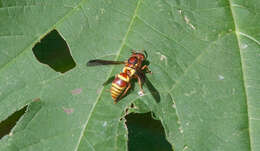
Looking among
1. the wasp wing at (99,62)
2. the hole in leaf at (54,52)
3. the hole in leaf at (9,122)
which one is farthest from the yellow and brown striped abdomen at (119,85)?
the hole in leaf at (9,122)

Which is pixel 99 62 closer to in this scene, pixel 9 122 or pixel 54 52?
pixel 54 52

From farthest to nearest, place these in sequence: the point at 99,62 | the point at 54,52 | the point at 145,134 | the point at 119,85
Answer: the point at 145,134 → the point at 54,52 → the point at 99,62 → the point at 119,85

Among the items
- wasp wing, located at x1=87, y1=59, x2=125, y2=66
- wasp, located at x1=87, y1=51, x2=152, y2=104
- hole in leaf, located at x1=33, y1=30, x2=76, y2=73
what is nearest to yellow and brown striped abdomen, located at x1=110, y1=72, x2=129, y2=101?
wasp, located at x1=87, y1=51, x2=152, y2=104

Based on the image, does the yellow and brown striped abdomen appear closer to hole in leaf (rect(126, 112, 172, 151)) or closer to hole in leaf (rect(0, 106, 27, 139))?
hole in leaf (rect(126, 112, 172, 151))

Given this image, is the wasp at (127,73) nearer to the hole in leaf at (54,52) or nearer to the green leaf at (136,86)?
the green leaf at (136,86)

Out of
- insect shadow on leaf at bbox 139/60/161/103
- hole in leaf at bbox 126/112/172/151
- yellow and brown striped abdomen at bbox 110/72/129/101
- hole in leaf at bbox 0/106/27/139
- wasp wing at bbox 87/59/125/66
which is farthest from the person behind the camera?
hole in leaf at bbox 126/112/172/151

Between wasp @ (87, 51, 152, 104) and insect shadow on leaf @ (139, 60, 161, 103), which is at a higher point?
wasp @ (87, 51, 152, 104)

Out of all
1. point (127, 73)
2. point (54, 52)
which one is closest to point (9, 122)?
point (54, 52)
